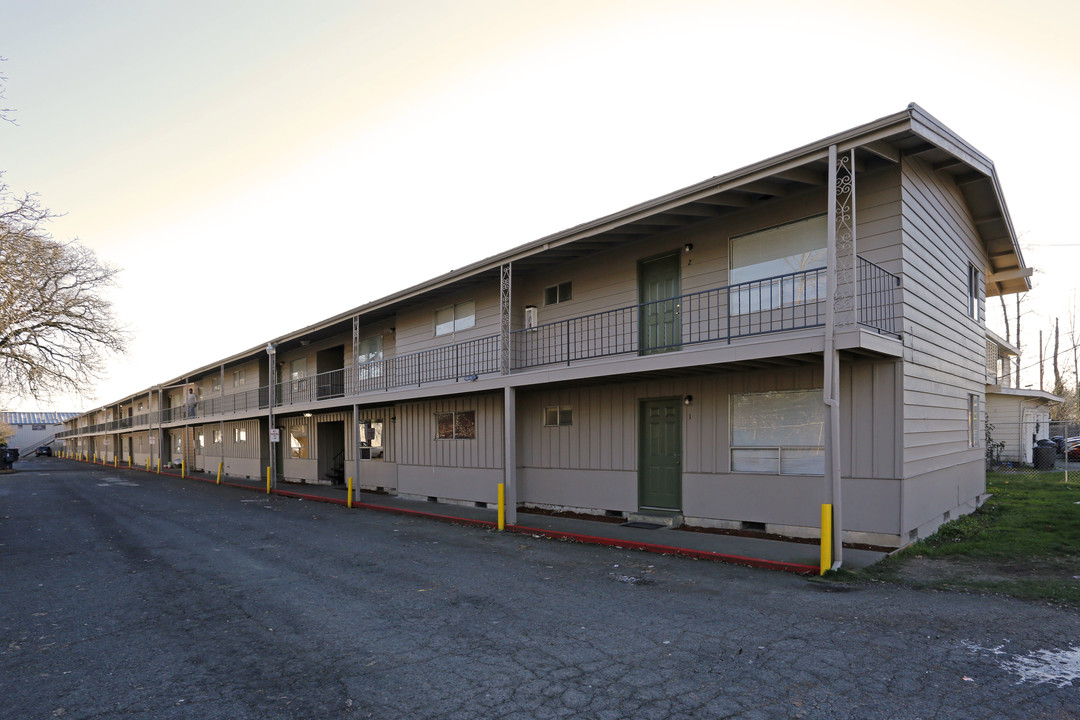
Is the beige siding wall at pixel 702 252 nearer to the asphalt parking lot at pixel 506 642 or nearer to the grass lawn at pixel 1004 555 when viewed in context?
the grass lawn at pixel 1004 555

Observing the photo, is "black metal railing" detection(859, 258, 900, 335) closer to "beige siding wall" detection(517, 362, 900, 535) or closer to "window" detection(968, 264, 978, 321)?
"beige siding wall" detection(517, 362, 900, 535)

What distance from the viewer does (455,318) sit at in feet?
58.6

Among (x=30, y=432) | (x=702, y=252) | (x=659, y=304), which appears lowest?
(x=30, y=432)

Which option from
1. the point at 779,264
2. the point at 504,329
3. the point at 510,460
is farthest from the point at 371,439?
the point at 779,264

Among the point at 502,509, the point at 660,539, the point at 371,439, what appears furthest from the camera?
the point at 371,439

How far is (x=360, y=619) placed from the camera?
6.51 meters

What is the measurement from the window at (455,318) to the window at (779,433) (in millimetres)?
8275

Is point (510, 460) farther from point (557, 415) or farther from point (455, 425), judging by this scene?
point (455, 425)

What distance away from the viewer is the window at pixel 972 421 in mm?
13773

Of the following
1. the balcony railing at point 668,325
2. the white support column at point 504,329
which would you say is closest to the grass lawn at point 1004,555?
the balcony railing at point 668,325

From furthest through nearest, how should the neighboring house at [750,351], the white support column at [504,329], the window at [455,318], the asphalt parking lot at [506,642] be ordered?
the window at [455,318]
the white support column at [504,329]
the neighboring house at [750,351]
the asphalt parking lot at [506,642]

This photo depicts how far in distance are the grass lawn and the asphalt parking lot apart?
0.83 metres

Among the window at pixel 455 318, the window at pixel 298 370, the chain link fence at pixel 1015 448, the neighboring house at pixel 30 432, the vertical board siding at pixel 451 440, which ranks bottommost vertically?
the neighboring house at pixel 30 432

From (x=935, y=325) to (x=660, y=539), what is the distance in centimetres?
635
